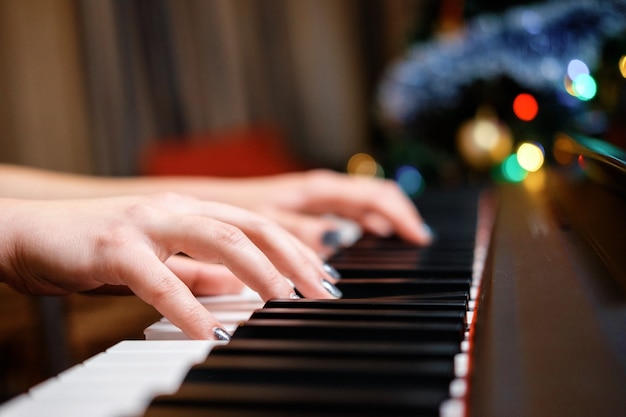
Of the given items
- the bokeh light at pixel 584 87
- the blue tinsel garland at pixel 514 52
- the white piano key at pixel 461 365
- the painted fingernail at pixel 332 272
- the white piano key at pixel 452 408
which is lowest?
the white piano key at pixel 452 408

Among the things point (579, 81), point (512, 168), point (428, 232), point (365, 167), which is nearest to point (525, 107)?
point (512, 168)

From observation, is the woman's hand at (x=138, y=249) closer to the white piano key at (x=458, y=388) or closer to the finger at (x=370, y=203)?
the white piano key at (x=458, y=388)

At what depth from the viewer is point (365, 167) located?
2.89 metres

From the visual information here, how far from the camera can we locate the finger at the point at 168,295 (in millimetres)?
624

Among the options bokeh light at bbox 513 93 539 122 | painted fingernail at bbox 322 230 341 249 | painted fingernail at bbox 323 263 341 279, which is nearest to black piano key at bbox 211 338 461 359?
painted fingernail at bbox 323 263 341 279

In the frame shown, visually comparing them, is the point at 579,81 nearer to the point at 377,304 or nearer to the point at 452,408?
the point at 377,304

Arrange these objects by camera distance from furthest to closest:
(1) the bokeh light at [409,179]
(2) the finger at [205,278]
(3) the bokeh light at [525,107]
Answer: (1) the bokeh light at [409,179] < (3) the bokeh light at [525,107] < (2) the finger at [205,278]

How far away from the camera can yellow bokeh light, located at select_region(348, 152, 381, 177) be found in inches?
111

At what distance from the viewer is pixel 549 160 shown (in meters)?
2.25

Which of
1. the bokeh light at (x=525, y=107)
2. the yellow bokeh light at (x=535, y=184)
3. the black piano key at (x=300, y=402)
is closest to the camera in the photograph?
the black piano key at (x=300, y=402)

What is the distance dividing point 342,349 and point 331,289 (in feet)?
0.81

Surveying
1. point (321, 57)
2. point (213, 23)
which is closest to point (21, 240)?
point (213, 23)

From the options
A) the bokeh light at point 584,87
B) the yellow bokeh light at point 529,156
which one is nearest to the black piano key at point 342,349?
the bokeh light at point 584,87

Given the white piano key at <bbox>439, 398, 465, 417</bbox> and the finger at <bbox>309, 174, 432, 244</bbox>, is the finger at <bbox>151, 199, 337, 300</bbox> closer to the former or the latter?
the white piano key at <bbox>439, 398, 465, 417</bbox>
